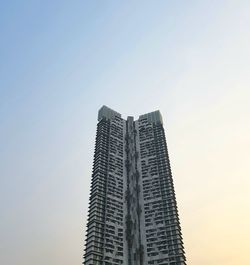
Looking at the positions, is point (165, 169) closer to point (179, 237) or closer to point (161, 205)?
point (161, 205)

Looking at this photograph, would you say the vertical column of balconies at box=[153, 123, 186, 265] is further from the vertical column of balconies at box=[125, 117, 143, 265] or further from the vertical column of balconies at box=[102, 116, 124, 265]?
the vertical column of balconies at box=[102, 116, 124, 265]

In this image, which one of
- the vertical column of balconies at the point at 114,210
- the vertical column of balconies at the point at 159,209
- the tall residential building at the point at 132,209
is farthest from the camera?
the vertical column of balconies at the point at 159,209

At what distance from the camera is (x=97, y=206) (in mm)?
164625

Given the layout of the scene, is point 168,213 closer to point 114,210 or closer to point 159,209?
point 159,209

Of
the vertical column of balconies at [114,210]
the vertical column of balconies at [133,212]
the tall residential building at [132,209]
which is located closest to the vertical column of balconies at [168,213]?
the tall residential building at [132,209]

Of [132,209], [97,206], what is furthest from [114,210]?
[132,209]

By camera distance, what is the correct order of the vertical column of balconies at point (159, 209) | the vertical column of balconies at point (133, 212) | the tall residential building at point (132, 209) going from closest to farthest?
the tall residential building at point (132, 209), the vertical column of balconies at point (159, 209), the vertical column of balconies at point (133, 212)

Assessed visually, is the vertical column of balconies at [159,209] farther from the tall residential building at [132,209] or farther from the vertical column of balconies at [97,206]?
the vertical column of balconies at [97,206]

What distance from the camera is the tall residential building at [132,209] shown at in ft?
490

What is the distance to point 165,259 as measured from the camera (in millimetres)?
147500

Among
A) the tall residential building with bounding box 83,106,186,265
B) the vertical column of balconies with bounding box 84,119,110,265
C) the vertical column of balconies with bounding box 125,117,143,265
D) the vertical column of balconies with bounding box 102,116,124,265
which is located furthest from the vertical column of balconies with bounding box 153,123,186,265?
the vertical column of balconies with bounding box 84,119,110,265

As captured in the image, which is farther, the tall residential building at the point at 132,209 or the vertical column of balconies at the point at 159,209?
the vertical column of balconies at the point at 159,209

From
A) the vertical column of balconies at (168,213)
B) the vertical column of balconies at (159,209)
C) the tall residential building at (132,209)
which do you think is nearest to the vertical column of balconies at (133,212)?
the tall residential building at (132,209)

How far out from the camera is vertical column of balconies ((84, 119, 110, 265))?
146 meters
